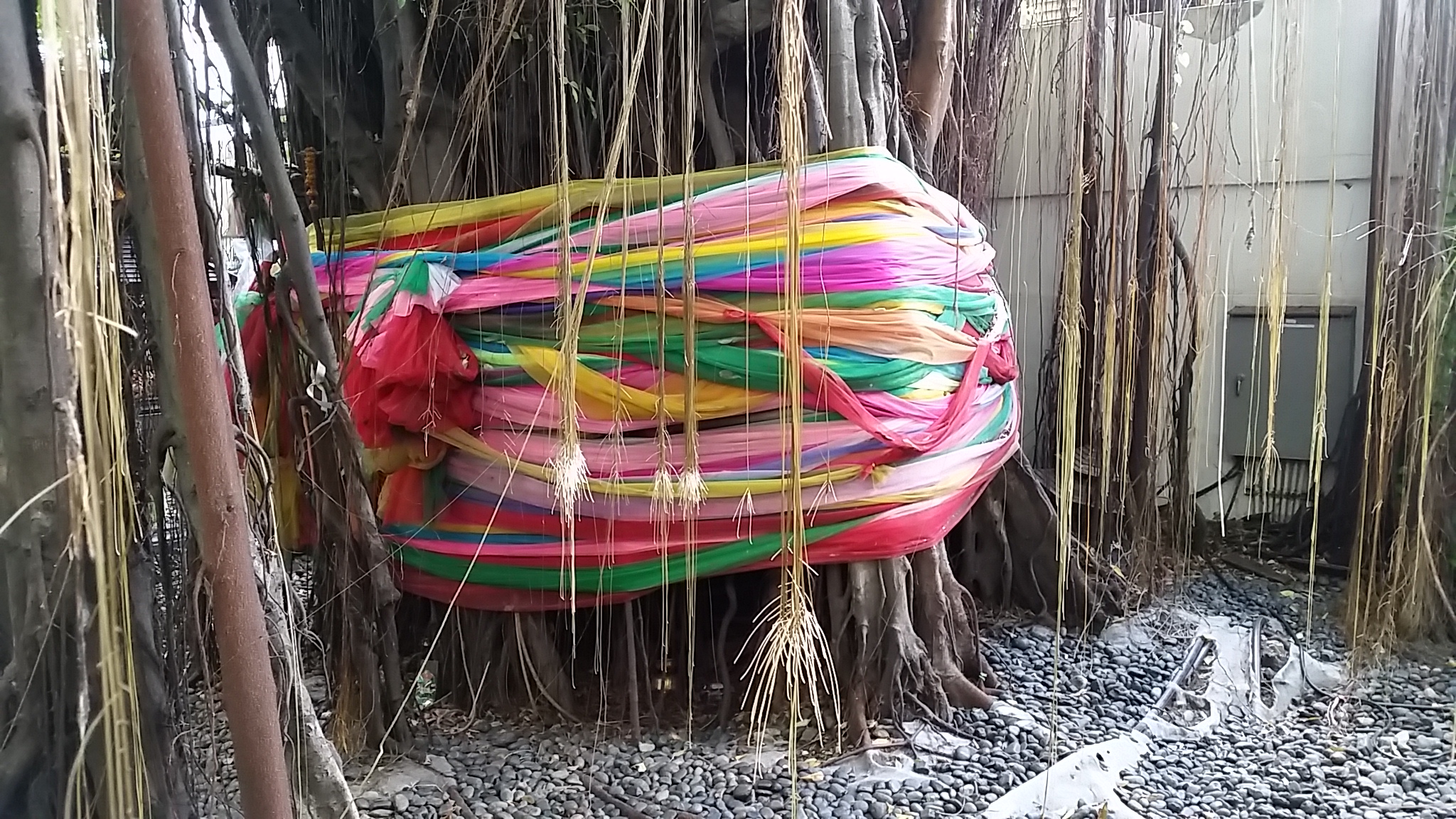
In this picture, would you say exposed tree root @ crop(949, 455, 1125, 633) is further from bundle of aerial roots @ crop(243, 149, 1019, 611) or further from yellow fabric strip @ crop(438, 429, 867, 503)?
yellow fabric strip @ crop(438, 429, 867, 503)

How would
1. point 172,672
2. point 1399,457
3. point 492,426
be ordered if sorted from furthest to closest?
point 1399,457 → point 492,426 → point 172,672

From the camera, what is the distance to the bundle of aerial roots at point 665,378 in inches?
79.6

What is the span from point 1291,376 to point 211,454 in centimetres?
367

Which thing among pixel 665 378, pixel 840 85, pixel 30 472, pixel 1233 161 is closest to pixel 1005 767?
pixel 665 378

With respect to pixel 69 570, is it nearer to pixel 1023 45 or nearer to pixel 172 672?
pixel 172 672

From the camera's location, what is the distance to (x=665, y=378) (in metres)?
2.06

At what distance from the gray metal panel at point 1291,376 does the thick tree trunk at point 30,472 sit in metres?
3.43

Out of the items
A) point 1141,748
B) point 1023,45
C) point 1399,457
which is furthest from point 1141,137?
point 1141,748

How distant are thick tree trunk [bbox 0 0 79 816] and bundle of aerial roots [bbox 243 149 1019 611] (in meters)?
0.95

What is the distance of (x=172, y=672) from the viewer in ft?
4.02

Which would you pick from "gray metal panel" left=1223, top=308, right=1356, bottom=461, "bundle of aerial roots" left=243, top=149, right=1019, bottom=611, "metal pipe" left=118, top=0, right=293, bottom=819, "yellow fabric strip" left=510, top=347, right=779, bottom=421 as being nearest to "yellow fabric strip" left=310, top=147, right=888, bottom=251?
"bundle of aerial roots" left=243, top=149, right=1019, bottom=611

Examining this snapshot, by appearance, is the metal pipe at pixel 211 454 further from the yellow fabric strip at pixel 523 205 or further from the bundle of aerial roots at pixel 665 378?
the yellow fabric strip at pixel 523 205

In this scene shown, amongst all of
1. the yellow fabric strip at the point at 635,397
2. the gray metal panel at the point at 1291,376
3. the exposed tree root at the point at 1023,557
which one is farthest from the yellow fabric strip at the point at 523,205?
the gray metal panel at the point at 1291,376

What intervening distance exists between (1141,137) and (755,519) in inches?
80.5
